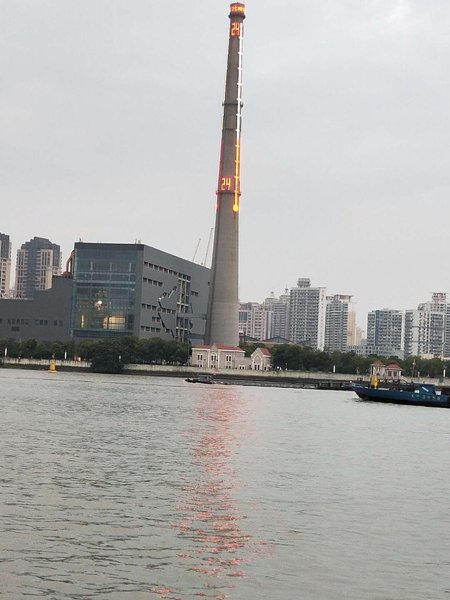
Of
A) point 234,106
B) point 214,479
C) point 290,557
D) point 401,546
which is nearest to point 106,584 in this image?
point 290,557

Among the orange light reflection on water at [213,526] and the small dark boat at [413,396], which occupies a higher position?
the small dark boat at [413,396]

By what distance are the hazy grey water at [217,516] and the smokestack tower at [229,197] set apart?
124611mm

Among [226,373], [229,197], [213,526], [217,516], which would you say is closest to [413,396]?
[229,197]

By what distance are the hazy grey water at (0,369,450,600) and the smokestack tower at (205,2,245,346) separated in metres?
125

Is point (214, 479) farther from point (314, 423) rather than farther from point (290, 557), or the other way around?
point (314, 423)

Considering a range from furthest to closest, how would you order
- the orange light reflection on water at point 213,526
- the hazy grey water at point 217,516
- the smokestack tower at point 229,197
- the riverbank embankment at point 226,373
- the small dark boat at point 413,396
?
the riverbank embankment at point 226,373, the smokestack tower at point 229,197, the small dark boat at point 413,396, the orange light reflection on water at point 213,526, the hazy grey water at point 217,516

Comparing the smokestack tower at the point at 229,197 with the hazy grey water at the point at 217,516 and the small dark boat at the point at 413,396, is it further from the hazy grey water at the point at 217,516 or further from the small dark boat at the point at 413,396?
the hazy grey water at the point at 217,516

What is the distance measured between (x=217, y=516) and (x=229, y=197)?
514ft

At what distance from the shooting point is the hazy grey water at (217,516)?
21.6m

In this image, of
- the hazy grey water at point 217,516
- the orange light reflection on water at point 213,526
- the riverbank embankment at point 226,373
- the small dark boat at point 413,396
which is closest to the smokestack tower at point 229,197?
the riverbank embankment at point 226,373

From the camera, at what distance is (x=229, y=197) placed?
604 feet

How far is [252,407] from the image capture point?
96812 millimetres

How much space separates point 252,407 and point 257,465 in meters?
53.7

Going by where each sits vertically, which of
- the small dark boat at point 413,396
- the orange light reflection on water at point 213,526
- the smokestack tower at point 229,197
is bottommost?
the orange light reflection on water at point 213,526
